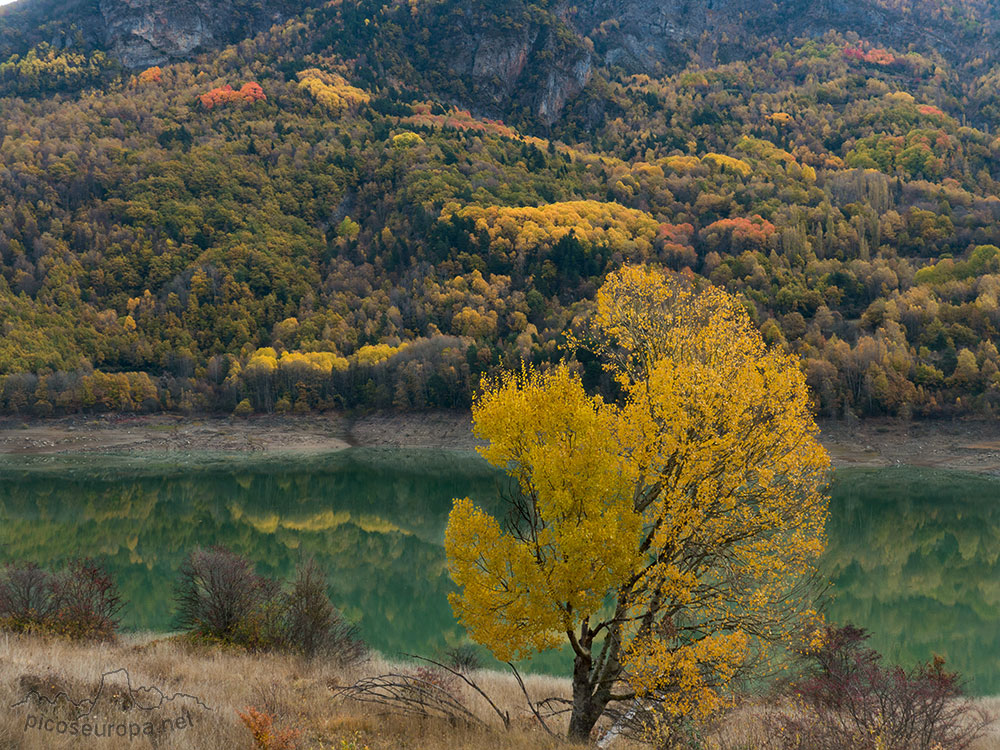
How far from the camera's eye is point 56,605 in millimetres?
18906

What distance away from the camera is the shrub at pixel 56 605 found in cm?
1820

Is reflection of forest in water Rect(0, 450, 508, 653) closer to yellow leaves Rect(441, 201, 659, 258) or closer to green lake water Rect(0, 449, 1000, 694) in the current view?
green lake water Rect(0, 449, 1000, 694)

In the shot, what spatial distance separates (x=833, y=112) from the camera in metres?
182

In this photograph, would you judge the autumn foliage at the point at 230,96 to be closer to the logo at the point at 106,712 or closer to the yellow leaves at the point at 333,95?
the yellow leaves at the point at 333,95

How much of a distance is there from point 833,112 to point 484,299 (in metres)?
125

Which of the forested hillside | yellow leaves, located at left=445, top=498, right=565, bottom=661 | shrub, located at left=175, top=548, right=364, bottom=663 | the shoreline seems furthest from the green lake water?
the forested hillside

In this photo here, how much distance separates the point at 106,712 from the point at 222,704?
8.73ft

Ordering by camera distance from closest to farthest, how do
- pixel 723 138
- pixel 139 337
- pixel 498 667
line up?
pixel 498 667 < pixel 139 337 < pixel 723 138

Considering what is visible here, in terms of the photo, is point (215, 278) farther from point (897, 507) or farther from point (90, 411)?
point (897, 507)

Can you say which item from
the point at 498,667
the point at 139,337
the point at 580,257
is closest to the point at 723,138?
the point at 580,257

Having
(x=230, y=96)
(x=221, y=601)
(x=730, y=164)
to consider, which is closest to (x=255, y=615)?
(x=221, y=601)

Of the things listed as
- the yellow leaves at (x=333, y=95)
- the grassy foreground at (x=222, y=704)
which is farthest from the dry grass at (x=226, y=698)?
the yellow leaves at (x=333, y=95)

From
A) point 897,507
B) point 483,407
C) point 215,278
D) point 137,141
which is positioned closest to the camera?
point 483,407

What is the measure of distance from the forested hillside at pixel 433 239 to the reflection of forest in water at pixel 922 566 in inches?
835
